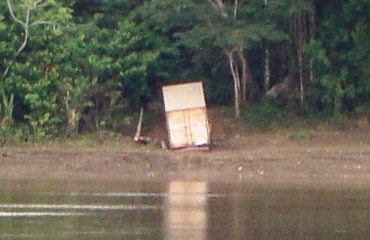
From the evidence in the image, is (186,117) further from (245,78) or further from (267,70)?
(267,70)

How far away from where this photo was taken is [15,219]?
48.8 feet

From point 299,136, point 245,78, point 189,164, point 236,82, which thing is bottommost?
point 299,136

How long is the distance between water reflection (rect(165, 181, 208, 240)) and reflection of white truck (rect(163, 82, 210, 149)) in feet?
15.2

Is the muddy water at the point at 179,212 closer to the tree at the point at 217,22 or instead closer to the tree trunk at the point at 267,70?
the tree at the point at 217,22

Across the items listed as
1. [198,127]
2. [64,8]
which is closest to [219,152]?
[198,127]

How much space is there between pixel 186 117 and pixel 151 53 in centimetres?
317

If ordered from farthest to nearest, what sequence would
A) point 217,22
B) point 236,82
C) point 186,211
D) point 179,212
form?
point 236,82
point 217,22
point 186,211
point 179,212

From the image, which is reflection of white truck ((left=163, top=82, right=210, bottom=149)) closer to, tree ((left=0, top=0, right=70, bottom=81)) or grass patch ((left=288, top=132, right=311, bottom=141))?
grass patch ((left=288, top=132, right=311, bottom=141))

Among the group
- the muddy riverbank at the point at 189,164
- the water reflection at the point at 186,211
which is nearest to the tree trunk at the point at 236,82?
the muddy riverbank at the point at 189,164

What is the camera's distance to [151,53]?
28156 millimetres

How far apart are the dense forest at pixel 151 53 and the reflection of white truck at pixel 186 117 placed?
160 centimetres

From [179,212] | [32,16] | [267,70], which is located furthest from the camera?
[267,70]

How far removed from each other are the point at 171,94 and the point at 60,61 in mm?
3248

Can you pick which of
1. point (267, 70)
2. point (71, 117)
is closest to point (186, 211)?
point (71, 117)
